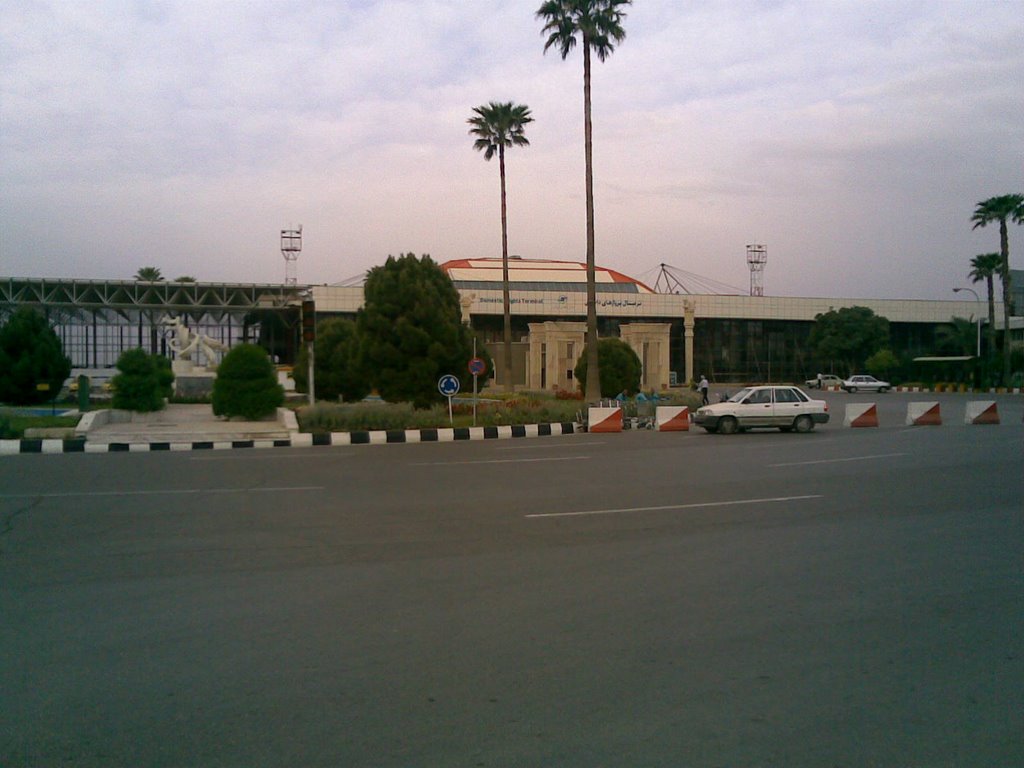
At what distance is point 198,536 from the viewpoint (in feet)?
32.5

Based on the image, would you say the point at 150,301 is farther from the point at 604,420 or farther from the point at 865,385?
the point at 865,385

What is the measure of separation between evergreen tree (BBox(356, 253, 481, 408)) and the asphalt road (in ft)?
61.4

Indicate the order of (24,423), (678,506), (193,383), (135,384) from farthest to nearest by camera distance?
(193,383), (135,384), (24,423), (678,506)

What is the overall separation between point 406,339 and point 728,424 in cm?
1219

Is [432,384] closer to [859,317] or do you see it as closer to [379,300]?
[379,300]

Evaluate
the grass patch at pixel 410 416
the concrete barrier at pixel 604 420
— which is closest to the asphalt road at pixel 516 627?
the grass patch at pixel 410 416

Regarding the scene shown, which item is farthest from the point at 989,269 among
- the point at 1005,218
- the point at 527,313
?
the point at 527,313

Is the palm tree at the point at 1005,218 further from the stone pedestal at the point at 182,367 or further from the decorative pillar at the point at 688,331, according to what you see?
the stone pedestal at the point at 182,367

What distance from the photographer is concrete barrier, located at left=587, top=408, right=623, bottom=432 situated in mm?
28578

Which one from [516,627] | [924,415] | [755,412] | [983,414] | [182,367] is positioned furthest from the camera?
[182,367]

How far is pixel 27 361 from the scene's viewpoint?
36.1 metres

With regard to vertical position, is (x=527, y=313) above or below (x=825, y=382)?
above

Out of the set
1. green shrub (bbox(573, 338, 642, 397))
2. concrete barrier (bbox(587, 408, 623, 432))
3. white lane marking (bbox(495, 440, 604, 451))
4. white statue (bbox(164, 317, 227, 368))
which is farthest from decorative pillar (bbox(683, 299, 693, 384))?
white lane marking (bbox(495, 440, 604, 451))

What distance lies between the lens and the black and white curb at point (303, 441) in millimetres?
22812
